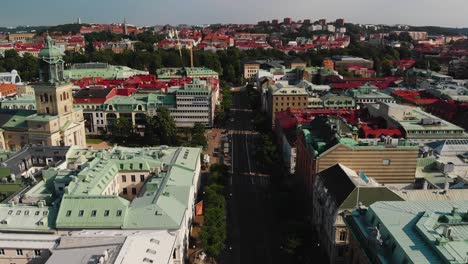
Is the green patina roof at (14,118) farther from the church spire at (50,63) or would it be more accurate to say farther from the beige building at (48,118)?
the church spire at (50,63)

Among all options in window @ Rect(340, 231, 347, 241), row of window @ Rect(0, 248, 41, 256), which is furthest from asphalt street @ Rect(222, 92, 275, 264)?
row of window @ Rect(0, 248, 41, 256)

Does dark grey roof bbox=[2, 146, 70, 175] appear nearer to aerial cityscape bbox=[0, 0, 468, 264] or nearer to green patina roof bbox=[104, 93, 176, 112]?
aerial cityscape bbox=[0, 0, 468, 264]

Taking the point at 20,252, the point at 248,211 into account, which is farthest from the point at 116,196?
the point at 248,211

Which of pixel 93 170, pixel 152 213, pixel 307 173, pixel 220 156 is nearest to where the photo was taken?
pixel 152 213

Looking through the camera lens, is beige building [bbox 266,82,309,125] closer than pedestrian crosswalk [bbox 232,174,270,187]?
No

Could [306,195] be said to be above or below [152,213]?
below

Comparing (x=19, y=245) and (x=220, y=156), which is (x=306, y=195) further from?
(x=19, y=245)

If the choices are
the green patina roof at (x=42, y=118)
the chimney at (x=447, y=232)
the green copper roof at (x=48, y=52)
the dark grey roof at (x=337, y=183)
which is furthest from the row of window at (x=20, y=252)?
the green copper roof at (x=48, y=52)

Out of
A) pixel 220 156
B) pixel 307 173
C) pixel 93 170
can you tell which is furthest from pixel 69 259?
pixel 220 156
